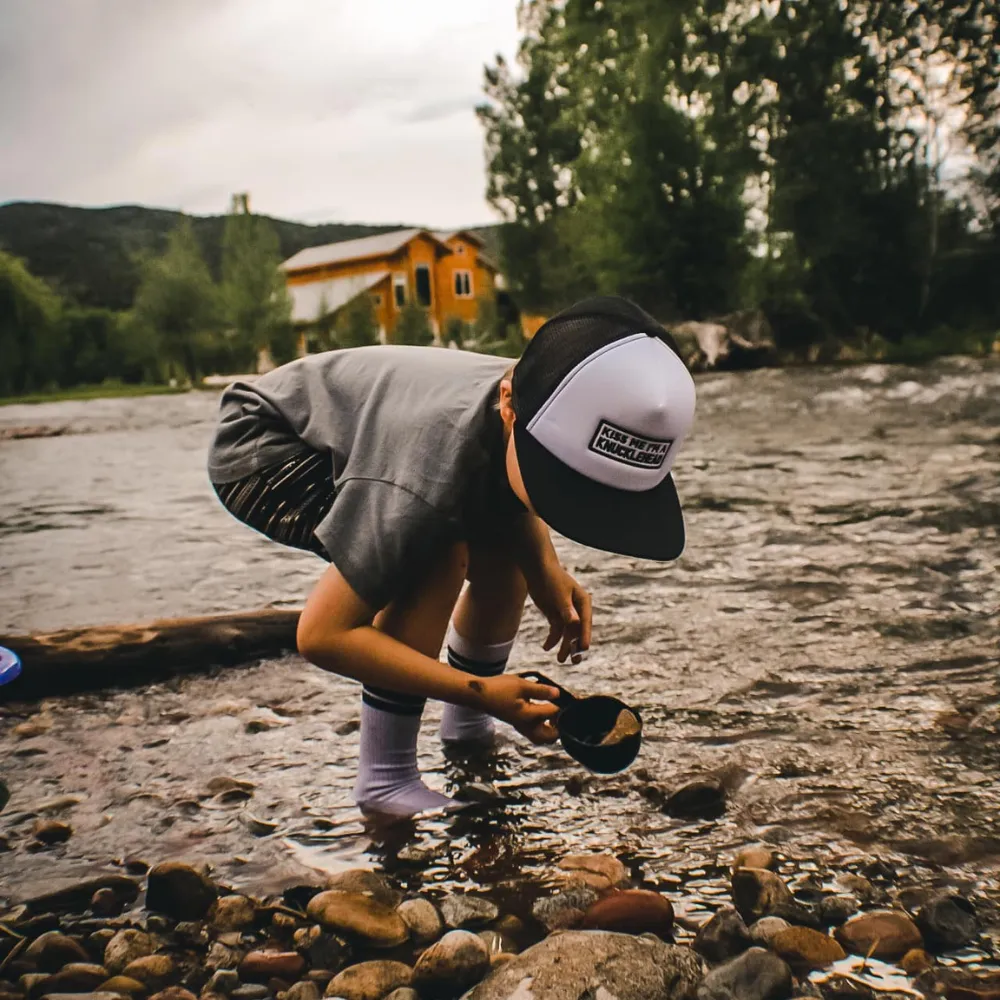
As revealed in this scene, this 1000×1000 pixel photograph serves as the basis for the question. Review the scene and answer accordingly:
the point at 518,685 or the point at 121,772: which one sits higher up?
the point at 518,685

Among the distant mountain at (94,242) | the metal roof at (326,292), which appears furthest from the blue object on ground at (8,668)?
the metal roof at (326,292)

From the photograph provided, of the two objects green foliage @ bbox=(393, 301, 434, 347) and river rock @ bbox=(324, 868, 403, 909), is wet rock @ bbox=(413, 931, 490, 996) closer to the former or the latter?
river rock @ bbox=(324, 868, 403, 909)

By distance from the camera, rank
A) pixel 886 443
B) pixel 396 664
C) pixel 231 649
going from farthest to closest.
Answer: pixel 886 443 → pixel 231 649 → pixel 396 664

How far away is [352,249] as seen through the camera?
3881 cm

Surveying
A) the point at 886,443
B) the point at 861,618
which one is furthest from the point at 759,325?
the point at 861,618

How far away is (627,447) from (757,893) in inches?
24.0

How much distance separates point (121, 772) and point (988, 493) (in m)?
3.93

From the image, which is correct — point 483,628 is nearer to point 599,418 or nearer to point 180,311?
point 599,418

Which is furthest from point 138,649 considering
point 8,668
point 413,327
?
point 413,327

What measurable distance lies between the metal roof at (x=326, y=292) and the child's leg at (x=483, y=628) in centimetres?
3231

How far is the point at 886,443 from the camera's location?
6.59m

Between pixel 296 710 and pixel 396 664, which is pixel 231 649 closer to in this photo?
pixel 296 710

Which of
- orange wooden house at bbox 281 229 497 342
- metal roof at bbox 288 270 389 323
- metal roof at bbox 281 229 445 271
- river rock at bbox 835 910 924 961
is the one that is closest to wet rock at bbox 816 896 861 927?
river rock at bbox 835 910 924 961

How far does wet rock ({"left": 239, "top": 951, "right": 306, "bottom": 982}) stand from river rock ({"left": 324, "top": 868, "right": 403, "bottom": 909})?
5.7 inches
